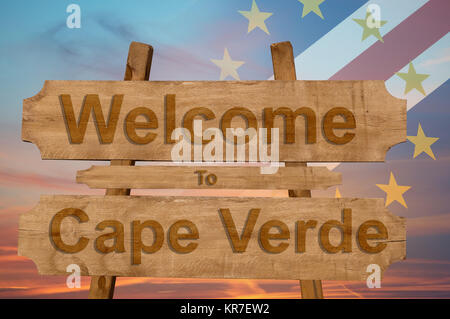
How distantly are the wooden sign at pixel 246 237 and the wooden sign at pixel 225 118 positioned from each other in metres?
0.38

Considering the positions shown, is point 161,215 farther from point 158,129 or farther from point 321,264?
point 321,264

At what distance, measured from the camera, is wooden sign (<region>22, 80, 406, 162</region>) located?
3.25 meters

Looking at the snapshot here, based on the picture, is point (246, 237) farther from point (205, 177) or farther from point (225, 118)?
point (225, 118)

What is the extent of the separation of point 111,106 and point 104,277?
1.36 m

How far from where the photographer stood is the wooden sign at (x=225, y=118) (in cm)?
325

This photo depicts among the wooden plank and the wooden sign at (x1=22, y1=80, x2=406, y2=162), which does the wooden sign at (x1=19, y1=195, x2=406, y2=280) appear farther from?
the wooden sign at (x1=22, y1=80, x2=406, y2=162)

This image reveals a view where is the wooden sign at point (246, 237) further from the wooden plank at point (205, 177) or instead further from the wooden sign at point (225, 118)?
the wooden sign at point (225, 118)

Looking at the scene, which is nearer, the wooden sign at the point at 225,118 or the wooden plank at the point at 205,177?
the wooden plank at the point at 205,177

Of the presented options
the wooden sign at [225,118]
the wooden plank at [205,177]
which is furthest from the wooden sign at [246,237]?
the wooden sign at [225,118]

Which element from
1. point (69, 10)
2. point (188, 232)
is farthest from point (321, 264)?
point (69, 10)

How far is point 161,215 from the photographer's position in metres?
3.20

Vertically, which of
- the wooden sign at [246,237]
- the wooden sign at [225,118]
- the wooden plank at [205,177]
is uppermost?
the wooden sign at [225,118]

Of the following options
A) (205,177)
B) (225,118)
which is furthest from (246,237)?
(225,118)

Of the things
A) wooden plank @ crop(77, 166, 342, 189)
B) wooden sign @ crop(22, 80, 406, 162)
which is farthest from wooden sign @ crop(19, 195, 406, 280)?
wooden sign @ crop(22, 80, 406, 162)
